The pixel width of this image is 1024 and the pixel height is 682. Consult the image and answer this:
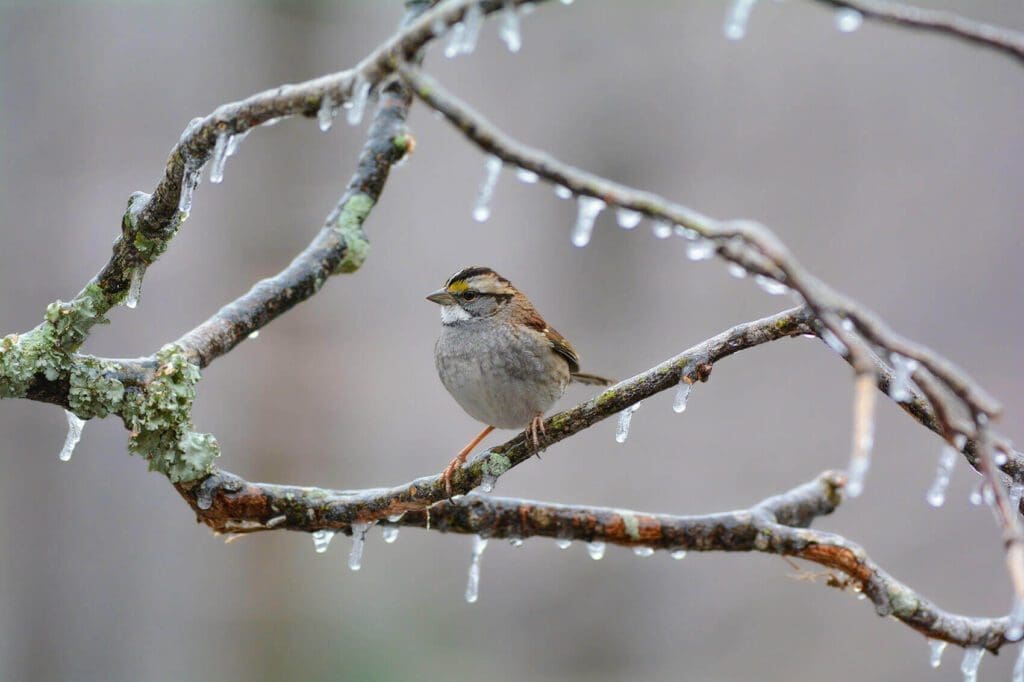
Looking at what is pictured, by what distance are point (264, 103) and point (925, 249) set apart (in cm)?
649

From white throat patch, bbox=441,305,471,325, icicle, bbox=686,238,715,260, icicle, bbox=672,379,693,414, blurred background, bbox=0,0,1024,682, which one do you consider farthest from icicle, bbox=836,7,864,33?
blurred background, bbox=0,0,1024,682

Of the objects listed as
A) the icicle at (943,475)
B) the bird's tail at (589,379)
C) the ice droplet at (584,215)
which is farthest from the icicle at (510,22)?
the bird's tail at (589,379)

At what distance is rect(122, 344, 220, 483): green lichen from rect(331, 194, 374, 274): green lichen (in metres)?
0.54

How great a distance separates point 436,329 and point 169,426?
231 inches

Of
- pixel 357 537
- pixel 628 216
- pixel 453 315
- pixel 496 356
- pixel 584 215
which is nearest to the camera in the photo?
pixel 628 216

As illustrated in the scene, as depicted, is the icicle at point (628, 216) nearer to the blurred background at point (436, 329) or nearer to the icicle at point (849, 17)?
the icicle at point (849, 17)

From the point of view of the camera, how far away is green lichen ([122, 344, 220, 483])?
246 cm

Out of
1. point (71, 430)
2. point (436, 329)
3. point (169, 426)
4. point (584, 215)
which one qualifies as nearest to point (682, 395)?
point (584, 215)

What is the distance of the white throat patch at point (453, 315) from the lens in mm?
3998

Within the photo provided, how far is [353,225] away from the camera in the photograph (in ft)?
9.09

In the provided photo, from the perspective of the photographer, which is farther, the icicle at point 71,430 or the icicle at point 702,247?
the icicle at point 71,430

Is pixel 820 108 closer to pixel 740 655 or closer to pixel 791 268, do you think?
pixel 740 655

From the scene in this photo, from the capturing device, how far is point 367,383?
8477mm

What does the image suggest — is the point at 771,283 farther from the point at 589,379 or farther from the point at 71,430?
the point at 589,379
